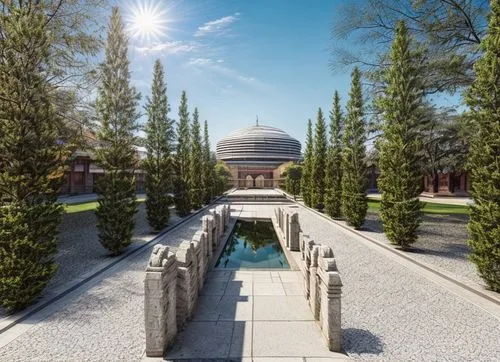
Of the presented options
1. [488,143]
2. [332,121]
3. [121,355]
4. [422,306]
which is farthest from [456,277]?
[332,121]

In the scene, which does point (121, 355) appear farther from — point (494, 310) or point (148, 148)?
point (148, 148)

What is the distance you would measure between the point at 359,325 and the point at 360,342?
0.63m

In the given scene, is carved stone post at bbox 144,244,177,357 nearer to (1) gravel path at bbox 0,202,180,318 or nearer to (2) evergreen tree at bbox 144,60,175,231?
(1) gravel path at bbox 0,202,180,318

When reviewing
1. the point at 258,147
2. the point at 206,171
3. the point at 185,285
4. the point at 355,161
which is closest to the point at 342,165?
the point at 355,161

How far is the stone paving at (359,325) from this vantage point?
464 centimetres

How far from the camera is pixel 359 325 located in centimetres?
551

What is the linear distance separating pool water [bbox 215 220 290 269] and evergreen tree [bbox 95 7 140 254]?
4650mm

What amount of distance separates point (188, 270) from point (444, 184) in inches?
2259

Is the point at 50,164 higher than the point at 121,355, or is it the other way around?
the point at 50,164

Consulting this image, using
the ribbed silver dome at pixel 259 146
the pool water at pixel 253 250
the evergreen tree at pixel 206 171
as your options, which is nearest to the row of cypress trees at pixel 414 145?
the pool water at pixel 253 250

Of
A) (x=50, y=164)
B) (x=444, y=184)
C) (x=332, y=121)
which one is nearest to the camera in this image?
(x=50, y=164)

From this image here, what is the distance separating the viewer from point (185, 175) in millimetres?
23078

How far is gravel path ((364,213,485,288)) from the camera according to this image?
888cm

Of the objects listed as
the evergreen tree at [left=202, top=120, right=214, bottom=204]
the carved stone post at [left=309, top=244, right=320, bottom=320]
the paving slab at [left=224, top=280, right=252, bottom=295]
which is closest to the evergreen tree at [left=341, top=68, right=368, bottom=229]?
the paving slab at [left=224, top=280, right=252, bottom=295]
